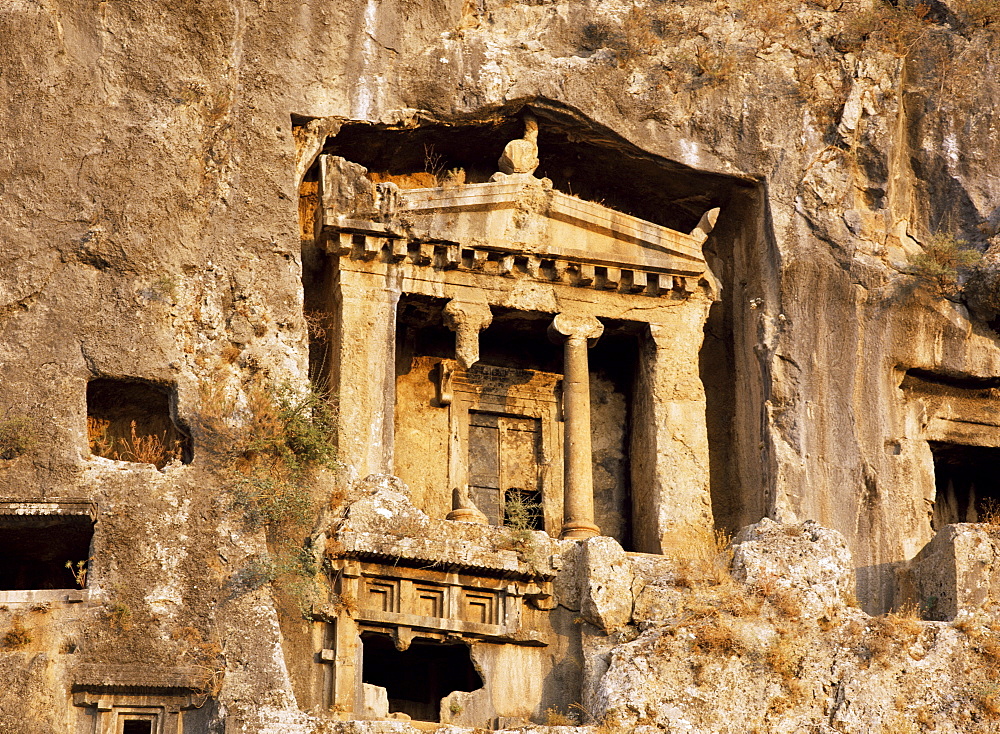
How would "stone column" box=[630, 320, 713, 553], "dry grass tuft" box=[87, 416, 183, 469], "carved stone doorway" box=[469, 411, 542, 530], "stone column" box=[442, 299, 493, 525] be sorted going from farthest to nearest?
"carved stone doorway" box=[469, 411, 542, 530] < "stone column" box=[630, 320, 713, 553] < "stone column" box=[442, 299, 493, 525] < "dry grass tuft" box=[87, 416, 183, 469]

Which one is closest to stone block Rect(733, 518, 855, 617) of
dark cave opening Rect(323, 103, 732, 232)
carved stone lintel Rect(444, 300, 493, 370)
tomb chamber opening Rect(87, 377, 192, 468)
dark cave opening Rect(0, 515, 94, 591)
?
carved stone lintel Rect(444, 300, 493, 370)

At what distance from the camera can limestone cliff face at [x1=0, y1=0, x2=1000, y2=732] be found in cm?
1673

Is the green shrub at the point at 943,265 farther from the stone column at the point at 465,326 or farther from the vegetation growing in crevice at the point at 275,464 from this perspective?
the vegetation growing in crevice at the point at 275,464

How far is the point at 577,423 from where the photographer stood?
20.6 m

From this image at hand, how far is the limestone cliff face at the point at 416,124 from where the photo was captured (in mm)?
16734

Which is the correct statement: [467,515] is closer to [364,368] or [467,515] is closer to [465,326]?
[364,368]

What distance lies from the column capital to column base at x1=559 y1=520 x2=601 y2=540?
2547 mm

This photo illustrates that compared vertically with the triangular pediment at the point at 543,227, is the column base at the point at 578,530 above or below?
below

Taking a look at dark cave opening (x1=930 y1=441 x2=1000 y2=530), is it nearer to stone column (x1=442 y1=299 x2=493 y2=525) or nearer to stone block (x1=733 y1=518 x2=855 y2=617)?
stone block (x1=733 y1=518 x2=855 y2=617)

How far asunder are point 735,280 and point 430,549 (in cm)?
677

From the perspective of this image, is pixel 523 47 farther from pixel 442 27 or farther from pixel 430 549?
pixel 430 549

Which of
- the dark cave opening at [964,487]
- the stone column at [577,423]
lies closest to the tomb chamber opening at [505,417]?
the stone column at [577,423]

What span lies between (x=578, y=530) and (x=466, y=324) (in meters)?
2.94

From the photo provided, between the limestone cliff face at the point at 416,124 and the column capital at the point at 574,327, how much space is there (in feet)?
6.87
